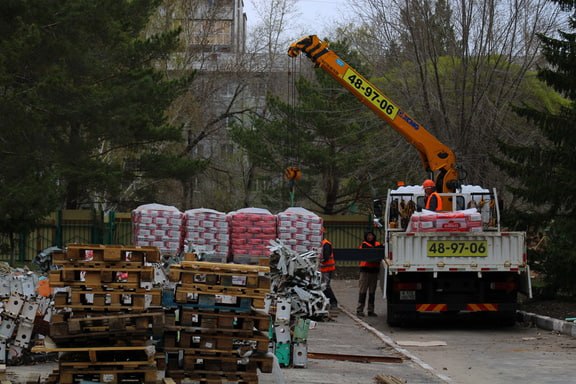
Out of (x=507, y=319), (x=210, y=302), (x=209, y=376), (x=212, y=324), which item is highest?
(x=210, y=302)

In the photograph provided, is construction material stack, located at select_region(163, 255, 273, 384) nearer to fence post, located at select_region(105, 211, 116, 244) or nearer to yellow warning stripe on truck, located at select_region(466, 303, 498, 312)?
yellow warning stripe on truck, located at select_region(466, 303, 498, 312)

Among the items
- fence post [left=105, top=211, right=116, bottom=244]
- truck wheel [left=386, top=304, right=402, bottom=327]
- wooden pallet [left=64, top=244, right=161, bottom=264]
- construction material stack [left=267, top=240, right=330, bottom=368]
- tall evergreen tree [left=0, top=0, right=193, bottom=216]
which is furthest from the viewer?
fence post [left=105, top=211, right=116, bottom=244]

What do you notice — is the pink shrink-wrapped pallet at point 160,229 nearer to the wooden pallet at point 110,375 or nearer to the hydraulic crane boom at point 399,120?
the hydraulic crane boom at point 399,120

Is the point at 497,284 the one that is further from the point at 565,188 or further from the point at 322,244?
the point at 322,244

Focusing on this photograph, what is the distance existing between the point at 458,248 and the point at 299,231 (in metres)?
5.72

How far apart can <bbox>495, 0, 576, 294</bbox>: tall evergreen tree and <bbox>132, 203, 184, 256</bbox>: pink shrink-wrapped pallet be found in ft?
27.4

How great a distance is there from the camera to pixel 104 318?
1002cm

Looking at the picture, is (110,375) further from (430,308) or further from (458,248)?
(430,308)

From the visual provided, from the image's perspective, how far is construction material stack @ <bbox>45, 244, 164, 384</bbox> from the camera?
10023mm

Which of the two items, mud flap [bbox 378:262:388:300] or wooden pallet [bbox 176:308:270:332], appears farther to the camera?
mud flap [bbox 378:262:388:300]

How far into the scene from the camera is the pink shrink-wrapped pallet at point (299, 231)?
930 inches

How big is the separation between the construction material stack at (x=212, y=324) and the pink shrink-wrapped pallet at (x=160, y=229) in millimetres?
12813

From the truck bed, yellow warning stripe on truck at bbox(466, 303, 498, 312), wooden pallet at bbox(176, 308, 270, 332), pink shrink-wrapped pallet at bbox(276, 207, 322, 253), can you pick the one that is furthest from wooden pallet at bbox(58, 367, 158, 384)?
pink shrink-wrapped pallet at bbox(276, 207, 322, 253)

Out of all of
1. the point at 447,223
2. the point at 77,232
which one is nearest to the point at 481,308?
the point at 447,223
